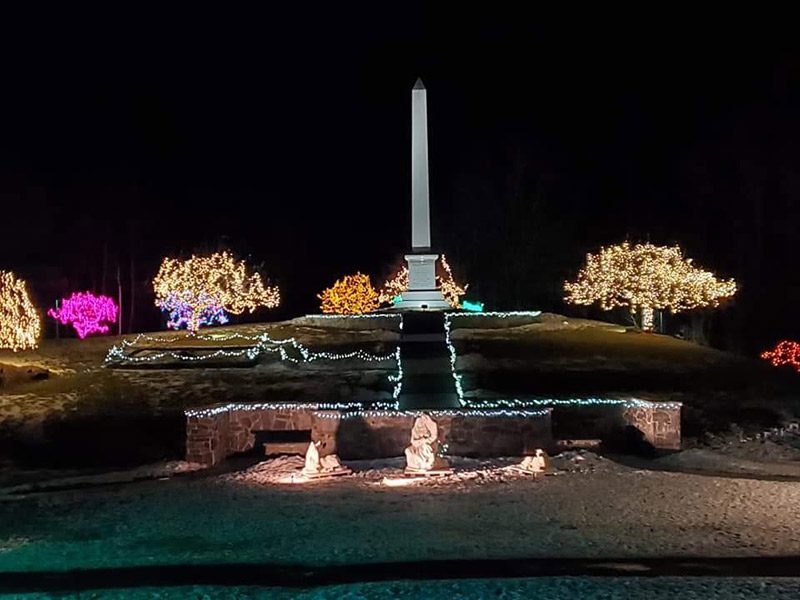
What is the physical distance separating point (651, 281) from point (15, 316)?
20.9 meters

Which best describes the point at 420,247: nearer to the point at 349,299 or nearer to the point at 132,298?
the point at 349,299

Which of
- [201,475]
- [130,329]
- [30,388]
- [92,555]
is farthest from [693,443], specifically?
[130,329]

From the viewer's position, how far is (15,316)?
27359mm

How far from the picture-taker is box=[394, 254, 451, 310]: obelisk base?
126ft

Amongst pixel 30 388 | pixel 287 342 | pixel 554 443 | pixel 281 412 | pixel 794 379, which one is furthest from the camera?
pixel 287 342

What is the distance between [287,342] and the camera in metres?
30.4

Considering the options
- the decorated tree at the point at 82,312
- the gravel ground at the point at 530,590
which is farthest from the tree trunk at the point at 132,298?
the gravel ground at the point at 530,590

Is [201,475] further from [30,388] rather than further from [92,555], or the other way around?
[30,388]

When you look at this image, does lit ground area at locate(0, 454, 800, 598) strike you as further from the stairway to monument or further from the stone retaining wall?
the stairway to monument

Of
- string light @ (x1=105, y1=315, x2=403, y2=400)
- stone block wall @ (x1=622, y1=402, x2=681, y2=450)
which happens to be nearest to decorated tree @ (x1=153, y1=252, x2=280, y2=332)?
string light @ (x1=105, y1=315, x2=403, y2=400)

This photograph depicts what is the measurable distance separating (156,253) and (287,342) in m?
38.0

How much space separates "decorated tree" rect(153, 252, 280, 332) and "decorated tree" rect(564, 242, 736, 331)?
13.2 meters

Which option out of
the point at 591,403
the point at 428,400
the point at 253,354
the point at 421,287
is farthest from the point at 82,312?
the point at 591,403

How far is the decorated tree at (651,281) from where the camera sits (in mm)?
34750
